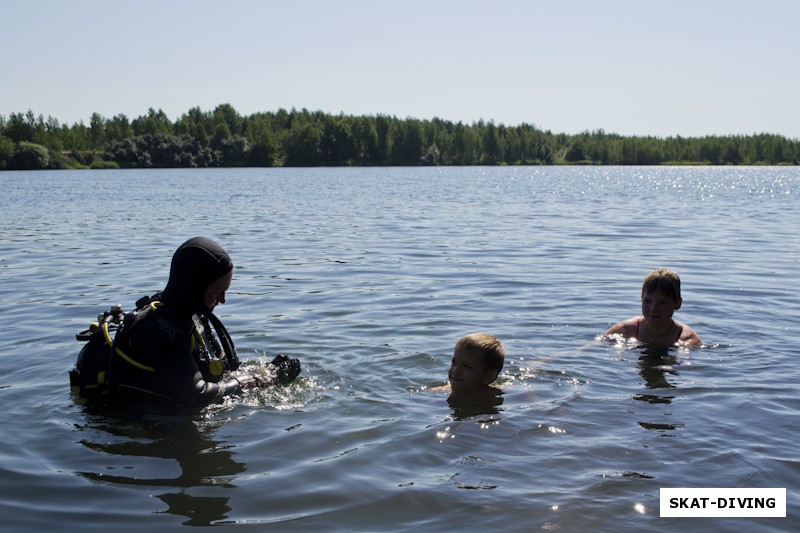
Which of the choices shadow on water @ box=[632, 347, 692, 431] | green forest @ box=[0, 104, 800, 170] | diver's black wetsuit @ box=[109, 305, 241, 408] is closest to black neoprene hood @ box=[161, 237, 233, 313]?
diver's black wetsuit @ box=[109, 305, 241, 408]

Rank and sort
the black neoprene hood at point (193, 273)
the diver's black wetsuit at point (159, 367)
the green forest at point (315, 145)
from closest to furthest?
the diver's black wetsuit at point (159, 367) → the black neoprene hood at point (193, 273) → the green forest at point (315, 145)

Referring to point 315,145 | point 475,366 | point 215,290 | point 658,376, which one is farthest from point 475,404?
point 315,145

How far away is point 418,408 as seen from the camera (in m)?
6.93

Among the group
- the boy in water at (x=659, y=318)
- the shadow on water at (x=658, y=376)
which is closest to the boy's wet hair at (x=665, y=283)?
the boy in water at (x=659, y=318)

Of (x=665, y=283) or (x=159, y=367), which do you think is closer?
(x=159, y=367)

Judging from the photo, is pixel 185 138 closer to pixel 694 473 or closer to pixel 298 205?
pixel 298 205

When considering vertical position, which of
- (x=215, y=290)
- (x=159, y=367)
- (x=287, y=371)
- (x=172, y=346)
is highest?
(x=215, y=290)

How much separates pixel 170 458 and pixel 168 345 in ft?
2.70

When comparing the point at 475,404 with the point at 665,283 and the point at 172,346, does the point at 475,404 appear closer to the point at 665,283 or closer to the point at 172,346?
the point at 172,346

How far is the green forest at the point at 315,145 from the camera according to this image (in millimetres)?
118875

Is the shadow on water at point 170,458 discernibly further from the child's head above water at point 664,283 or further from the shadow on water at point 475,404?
the child's head above water at point 664,283

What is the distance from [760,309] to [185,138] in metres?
119

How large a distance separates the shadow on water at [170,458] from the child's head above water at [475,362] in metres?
2.13

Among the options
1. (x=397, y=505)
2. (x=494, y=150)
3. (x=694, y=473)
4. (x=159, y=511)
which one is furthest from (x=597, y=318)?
(x=494, y=150)
